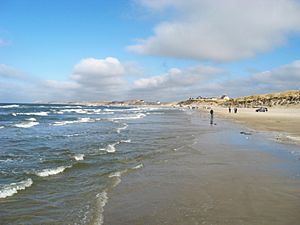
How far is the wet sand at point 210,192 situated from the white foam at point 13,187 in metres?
2.78

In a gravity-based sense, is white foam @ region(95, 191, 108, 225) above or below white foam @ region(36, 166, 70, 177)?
above

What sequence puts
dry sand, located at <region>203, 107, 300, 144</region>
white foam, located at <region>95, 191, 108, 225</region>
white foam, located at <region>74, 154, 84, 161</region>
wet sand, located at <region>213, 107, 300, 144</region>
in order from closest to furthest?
white foam, located at <region>95, 191, 108, 225</region>
white foam, located at <region>74, 154, 84, 161</region>
dry sand, located at <region>203, 107, 300, 144</region>
wet sand, located at <region>213, 107, 300, 144</region>

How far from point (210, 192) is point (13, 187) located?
572 cm

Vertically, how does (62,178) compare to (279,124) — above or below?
below

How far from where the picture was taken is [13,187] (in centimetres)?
986

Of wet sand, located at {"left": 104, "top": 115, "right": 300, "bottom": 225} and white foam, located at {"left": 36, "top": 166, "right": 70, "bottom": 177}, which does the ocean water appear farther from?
wet sand, located at {"left": 104, "top": 115, "right": 300, "bottom": 225}

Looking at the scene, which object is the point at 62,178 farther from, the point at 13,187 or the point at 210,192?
the point at 210,192

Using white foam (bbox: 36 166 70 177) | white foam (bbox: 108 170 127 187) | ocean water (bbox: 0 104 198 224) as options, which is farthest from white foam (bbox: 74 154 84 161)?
white foam (bbox: 108 170 127 187)

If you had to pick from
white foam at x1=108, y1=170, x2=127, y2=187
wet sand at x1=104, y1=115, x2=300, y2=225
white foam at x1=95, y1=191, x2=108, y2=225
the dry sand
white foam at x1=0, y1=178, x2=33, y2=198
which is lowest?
white foam at x1=0, y1=178, x2=33, y2=198

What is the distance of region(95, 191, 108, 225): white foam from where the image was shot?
7.04 m

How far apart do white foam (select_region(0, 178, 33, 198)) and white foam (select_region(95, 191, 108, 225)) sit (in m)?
2.46

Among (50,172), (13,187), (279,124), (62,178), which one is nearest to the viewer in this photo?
(13,187)

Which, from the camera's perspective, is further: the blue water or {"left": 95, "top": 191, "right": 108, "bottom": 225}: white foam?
the blue water

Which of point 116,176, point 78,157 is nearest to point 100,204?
point 116,176
